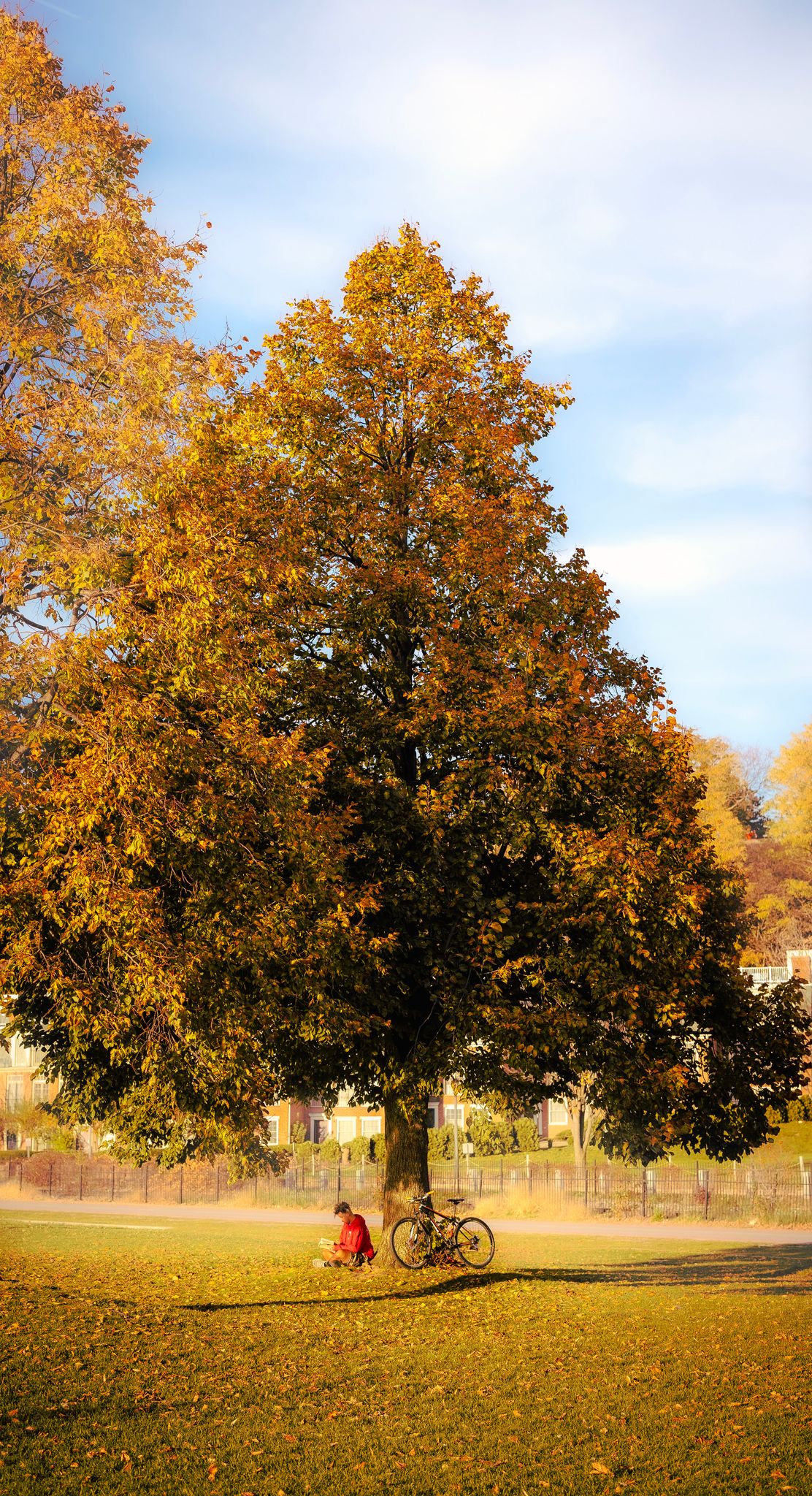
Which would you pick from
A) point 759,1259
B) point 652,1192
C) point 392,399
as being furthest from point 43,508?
point 652,1192

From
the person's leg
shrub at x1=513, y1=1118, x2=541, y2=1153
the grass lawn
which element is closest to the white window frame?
shrub at x1=513, y1=1118, x2=541, y2=1153

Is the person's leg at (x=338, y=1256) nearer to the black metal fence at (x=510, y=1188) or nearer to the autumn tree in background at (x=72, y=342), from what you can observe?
the autumn tree in background at (x=72, y=342)

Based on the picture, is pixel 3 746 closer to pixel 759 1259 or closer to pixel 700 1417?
pixel 700 1417

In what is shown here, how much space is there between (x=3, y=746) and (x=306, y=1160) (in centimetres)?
4126

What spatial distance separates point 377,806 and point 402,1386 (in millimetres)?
8161

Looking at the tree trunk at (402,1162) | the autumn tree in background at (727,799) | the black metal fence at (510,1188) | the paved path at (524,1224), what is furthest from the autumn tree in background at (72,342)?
the autumn tree in background at (727,799)

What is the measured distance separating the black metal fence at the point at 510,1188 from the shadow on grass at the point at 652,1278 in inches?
299

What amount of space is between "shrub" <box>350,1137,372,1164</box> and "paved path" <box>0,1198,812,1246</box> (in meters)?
9.19

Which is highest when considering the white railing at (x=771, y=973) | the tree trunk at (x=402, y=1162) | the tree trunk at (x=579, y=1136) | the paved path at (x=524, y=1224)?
the white railing at (x=771, y=973)

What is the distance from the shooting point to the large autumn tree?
15.1 metres

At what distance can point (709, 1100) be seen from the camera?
62.4 ft

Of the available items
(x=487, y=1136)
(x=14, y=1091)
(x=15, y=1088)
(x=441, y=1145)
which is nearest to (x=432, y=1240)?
(x=441, y=1145)

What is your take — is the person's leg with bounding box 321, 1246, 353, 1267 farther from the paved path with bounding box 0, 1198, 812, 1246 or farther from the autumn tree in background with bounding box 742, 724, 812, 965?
the autumn tree in background with bounding box 742, 724, 812, 965

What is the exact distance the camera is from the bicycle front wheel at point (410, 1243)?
18.2 meters
